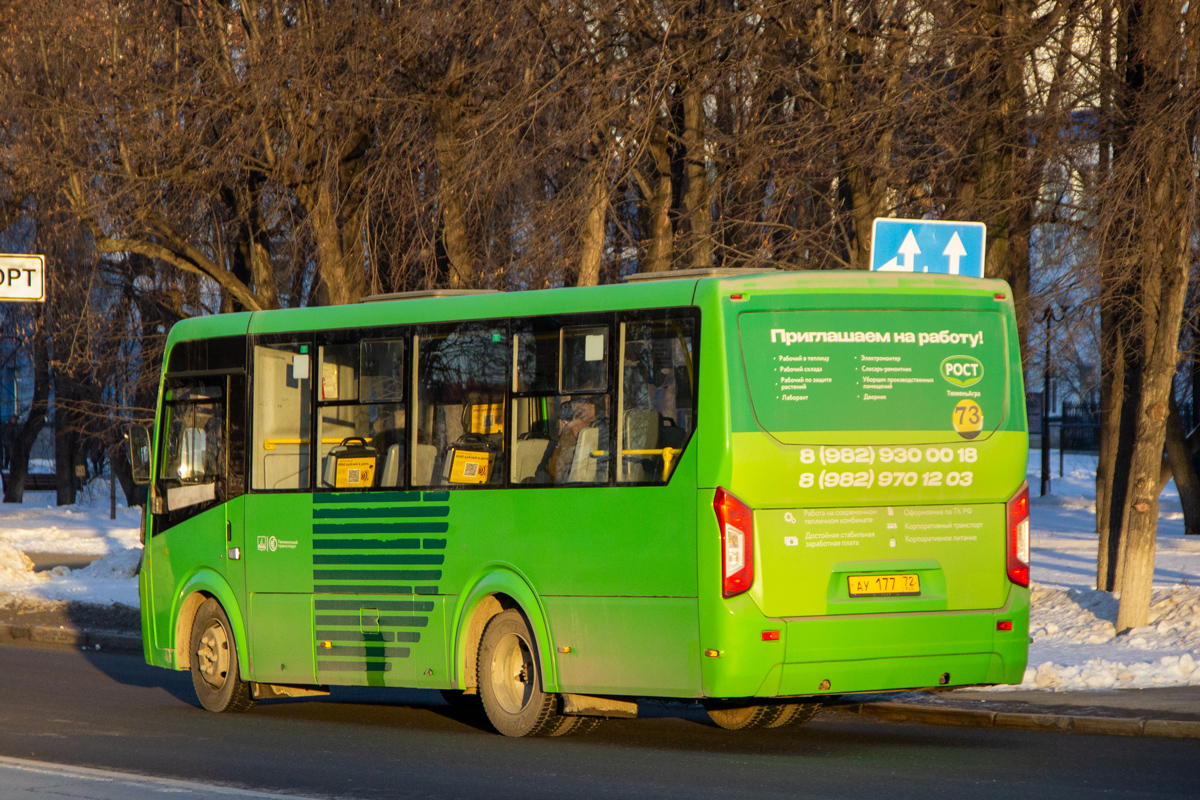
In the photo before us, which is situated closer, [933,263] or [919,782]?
[919,782]

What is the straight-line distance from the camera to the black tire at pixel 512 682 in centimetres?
1029

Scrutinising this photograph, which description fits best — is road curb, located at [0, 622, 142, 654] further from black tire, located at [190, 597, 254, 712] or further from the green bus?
the green bus

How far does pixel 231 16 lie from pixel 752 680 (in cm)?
1295

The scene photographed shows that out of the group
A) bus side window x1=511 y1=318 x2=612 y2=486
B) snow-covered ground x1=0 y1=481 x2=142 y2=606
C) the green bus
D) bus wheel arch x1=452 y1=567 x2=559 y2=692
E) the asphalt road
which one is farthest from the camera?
snow-covered ground x1=0 y1=481 x2=142 y2=606

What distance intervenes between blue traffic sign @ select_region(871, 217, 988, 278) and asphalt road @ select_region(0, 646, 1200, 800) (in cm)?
331

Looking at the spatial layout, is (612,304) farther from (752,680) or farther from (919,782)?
(919,782)

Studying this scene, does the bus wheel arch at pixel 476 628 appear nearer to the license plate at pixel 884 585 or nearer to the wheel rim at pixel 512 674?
the wheel rim at pixel 512 674

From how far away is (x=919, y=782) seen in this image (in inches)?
330

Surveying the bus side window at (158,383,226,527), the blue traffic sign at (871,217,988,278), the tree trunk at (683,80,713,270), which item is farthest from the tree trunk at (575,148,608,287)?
the blue traffic sign at (871,217,988,278)

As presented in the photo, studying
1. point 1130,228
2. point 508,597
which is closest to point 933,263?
point 1130,228

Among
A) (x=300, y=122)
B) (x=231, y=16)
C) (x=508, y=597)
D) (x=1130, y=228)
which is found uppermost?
(x=231, y=16)

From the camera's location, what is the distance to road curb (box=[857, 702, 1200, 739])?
33.1 feet

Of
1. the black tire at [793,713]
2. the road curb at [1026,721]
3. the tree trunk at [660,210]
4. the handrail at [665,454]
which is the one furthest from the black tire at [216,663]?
the tree trunk at [660,210]

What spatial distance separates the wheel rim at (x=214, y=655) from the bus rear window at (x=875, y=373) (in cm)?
528
